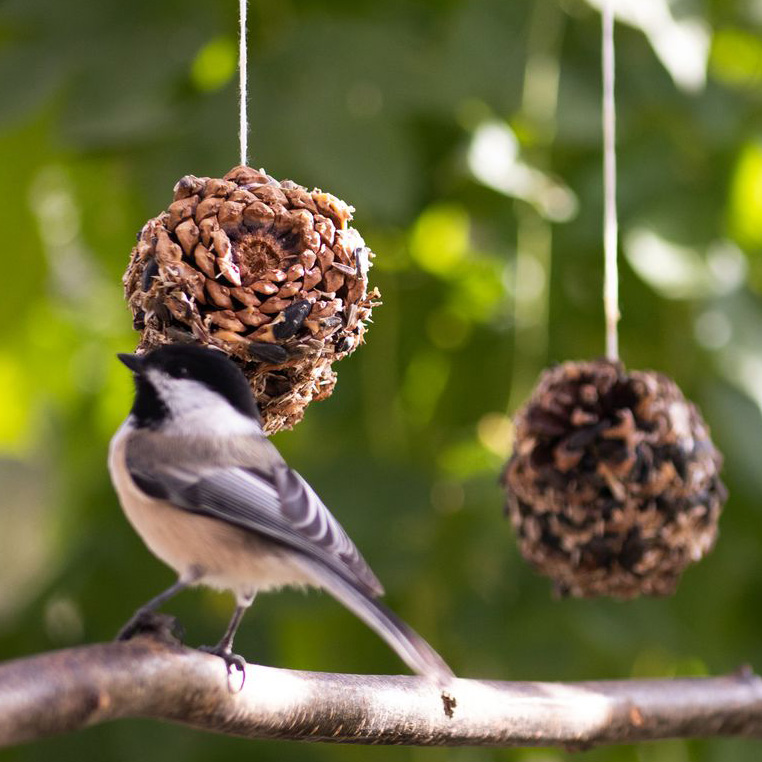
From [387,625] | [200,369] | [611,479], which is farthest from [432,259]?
[387,625]

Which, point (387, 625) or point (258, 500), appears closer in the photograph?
point (387, 625)

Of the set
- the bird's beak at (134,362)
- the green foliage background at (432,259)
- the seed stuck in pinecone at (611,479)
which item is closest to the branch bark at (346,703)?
the seed stuck in pinecone at (611,479)

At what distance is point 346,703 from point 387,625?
0.49 feet

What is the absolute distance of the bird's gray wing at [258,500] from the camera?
104cm

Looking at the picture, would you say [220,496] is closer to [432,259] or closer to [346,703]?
[346,703]

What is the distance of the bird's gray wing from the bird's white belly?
0.01 meters

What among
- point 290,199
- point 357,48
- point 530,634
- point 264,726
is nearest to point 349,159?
point 357,48

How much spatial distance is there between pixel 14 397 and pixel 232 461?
4.75ft

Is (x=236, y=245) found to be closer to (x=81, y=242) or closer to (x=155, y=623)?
(x=155, y=623)

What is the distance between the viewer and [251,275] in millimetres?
1182

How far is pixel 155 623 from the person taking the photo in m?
0.94

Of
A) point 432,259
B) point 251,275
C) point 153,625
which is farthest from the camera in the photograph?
point 432,259

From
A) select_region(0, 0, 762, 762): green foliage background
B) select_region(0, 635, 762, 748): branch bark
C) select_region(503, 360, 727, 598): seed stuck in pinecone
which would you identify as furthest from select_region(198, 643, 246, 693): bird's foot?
select_region(0, 0, 762, 762): green foliage background

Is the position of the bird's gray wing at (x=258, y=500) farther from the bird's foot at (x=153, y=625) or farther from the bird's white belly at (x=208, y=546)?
the bird's foot at (x=153, y=625)
